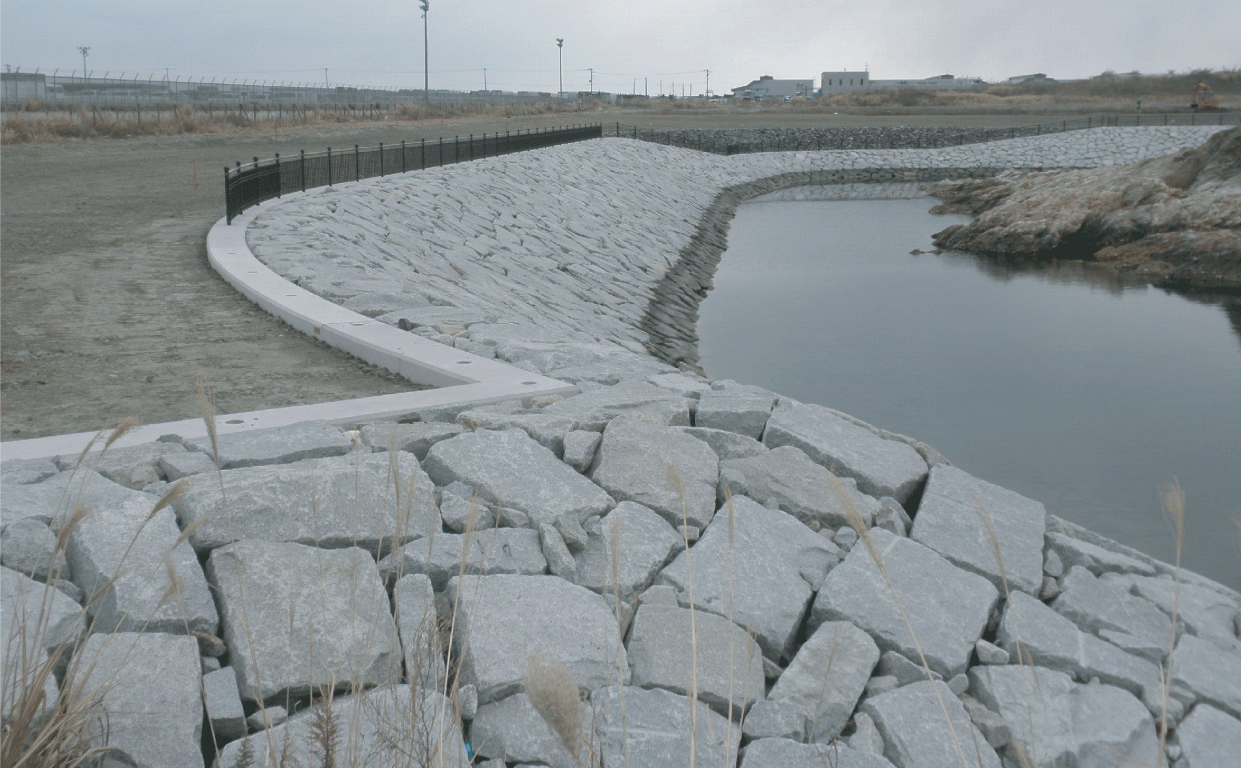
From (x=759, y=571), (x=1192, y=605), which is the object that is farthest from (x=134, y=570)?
(x=1192, y=605)

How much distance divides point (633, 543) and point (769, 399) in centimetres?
208

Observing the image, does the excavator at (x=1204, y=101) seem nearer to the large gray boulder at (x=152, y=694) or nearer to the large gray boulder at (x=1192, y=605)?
the large gray boulder at (x=1192, y=605)

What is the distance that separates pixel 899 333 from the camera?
17344mm

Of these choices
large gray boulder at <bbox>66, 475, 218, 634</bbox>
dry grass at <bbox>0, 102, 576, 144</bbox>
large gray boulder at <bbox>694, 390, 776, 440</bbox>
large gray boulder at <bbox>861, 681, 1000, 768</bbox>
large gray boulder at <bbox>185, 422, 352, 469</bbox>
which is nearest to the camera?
large gray boulder at <bbox>66, 475, 218, 634</bbox>

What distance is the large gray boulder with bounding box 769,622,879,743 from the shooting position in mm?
3686

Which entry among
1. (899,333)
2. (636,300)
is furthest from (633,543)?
(899,333)

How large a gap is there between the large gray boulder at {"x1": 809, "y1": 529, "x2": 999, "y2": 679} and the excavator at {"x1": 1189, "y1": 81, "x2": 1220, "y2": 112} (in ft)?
233

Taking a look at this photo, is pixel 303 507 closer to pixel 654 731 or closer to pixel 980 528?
pixel 654 731

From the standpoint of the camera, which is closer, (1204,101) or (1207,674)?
(1207,674)

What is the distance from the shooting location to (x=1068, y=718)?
400 cm

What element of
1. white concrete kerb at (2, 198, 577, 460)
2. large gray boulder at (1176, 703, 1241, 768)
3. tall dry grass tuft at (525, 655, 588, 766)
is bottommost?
large gray boulder at (1176, 703, 1241, 768)

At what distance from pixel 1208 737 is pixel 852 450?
2173mm

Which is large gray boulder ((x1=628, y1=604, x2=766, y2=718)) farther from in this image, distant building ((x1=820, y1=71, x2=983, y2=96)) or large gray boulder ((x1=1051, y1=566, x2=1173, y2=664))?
distant building ((x1=820, y1=71, x2=983, y2=96))

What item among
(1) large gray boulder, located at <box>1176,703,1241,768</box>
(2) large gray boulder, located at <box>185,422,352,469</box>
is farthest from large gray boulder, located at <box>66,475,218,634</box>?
(1) large gray boulder, located at <box>1176,703,1241,768</box>
